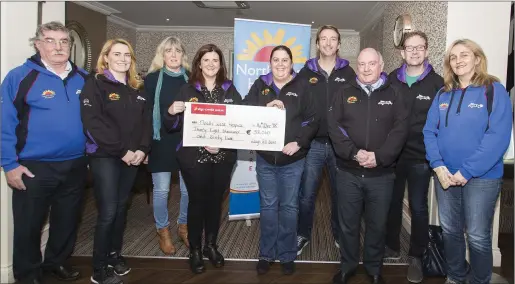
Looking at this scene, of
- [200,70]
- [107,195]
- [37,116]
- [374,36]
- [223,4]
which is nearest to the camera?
[37,116]

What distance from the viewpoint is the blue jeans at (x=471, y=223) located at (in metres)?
2.34

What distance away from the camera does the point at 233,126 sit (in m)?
2.75

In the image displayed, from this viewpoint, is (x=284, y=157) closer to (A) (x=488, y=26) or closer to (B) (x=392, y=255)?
(B) (x=392, y=255)

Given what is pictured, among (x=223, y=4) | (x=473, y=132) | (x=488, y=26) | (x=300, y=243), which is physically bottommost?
(x=300, y=243)

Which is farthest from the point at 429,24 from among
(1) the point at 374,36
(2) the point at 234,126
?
(1) the point at 374,36

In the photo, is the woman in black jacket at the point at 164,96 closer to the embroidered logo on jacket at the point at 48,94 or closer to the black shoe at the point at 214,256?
the black shoe at the point at 214,256

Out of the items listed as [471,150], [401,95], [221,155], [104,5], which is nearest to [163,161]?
[221,155]

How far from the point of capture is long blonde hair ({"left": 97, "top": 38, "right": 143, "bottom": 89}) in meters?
2.60

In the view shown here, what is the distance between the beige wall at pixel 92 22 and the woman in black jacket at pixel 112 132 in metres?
5.27

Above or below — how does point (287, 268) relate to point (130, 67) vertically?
below

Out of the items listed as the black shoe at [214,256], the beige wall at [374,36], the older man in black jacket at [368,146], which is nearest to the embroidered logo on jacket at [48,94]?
the black shoe at [214,256]

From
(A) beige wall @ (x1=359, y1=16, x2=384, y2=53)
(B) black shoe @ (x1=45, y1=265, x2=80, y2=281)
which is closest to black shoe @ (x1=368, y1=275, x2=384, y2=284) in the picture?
(B) black shoe @ (x1=45, y1=265, x2=80, y2=281)

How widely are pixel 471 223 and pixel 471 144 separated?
0.46 meters

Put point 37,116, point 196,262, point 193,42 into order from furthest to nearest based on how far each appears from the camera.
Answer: point 193,42 < point 196,262 < point 37,116
